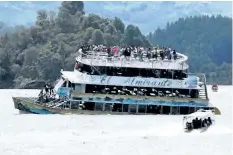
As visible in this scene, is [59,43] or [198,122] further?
[59,43]

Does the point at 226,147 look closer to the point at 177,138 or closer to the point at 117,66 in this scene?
the point at 177,138

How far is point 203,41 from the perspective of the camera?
15688cm

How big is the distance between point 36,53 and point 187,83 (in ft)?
180

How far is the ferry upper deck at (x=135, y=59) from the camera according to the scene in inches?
1675

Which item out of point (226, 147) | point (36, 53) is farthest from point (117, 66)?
point (36, 53)

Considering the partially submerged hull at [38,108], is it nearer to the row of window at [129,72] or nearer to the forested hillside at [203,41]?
the row of window at [129,72]

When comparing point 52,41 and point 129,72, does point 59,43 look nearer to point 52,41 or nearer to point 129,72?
point 52,41

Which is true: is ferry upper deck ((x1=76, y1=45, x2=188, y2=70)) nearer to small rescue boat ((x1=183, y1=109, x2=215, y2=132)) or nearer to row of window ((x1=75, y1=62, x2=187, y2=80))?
row of window ((x1=75, y1=62, x2=187, y2=80))

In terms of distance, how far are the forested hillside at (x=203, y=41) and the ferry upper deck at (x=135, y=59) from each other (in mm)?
88132

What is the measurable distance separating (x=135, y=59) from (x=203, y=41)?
379 ft

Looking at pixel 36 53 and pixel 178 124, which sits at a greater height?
pixel 36 53

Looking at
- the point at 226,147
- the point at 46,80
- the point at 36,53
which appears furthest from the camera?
the point at 36,53

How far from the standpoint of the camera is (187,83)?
142 ft

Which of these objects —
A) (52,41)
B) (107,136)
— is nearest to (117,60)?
(107,136)
